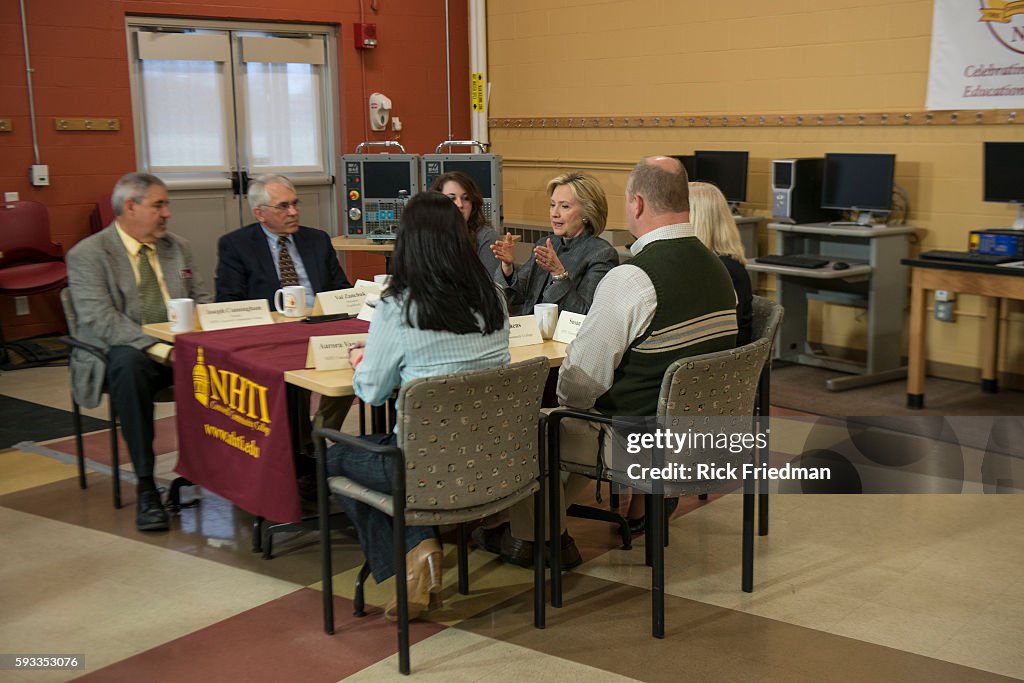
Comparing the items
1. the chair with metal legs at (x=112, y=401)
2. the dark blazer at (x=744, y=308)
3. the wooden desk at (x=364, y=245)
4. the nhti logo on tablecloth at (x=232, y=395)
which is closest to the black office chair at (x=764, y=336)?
the dark blazer at (x=744, y=308)

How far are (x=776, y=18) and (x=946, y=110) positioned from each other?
1263mm

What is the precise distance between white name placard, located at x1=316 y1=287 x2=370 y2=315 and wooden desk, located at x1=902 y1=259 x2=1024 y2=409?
278 cm

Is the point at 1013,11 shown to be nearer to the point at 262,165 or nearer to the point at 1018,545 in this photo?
the point at 1018,545

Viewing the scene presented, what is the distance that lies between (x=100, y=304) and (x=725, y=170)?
415 centimetres

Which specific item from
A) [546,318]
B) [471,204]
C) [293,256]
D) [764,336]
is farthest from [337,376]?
[471,204]

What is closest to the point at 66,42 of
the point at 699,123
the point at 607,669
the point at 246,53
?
the point at 246,53

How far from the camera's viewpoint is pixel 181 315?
3559 mm

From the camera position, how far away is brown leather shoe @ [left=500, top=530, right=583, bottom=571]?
10.9 feet

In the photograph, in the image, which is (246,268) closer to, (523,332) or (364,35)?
(523,332)

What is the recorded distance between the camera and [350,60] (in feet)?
26.9

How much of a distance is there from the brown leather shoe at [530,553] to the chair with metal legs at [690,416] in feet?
0.92

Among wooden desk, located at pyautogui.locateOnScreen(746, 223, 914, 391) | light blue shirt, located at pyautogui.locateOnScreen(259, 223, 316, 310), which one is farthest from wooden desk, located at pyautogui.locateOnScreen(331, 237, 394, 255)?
wooden desk, located at pyautogui.locateOnScreen(746, 223, 914, 391)

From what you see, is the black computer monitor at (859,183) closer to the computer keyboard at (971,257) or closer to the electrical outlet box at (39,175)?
the computer keyboard at (971,257)

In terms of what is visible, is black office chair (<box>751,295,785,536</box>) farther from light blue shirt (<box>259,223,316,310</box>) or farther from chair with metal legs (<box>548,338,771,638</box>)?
light blue shirt (<box>259,223,316,310</box>)
